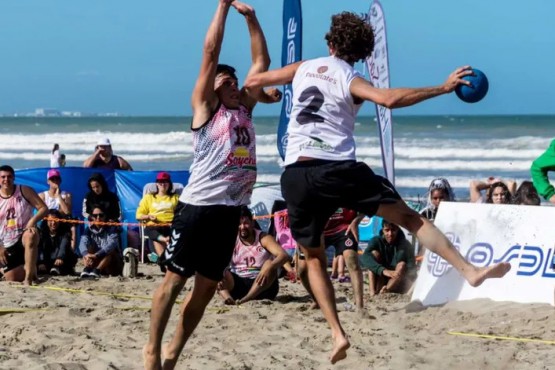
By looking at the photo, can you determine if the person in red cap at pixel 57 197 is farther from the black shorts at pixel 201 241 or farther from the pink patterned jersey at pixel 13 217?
the black shorts at pixel 201 241

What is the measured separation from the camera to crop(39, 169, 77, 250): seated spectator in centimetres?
1270

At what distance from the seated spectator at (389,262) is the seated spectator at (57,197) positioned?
4.04m

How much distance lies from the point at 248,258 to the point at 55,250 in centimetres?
288

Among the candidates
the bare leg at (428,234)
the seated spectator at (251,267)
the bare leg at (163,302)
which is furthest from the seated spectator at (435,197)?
the bare leg at (163,302)

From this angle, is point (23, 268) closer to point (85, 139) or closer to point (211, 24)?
point (211, 24)

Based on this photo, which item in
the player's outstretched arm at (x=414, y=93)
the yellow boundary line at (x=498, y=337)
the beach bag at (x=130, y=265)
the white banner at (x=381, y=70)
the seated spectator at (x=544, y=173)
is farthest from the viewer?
the beach bag at (x=130, y=265)

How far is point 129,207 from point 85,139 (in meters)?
34.1

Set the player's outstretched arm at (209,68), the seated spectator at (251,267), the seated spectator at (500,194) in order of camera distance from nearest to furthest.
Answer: the player's outstretched arm at (209,68), the seated spectator at (251,267), the seated spectator at (500,194)

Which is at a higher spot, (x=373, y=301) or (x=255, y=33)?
(x=255, y=33)

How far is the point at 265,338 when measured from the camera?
7539mm

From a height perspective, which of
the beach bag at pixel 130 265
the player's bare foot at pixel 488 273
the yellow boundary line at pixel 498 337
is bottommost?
the beach bag at pixel 130 265

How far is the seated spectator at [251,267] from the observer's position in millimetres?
9391

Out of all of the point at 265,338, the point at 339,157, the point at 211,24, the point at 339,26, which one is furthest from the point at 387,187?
the point at 265,338

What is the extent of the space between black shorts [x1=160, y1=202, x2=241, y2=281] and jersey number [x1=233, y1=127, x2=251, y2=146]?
0.36 metres
